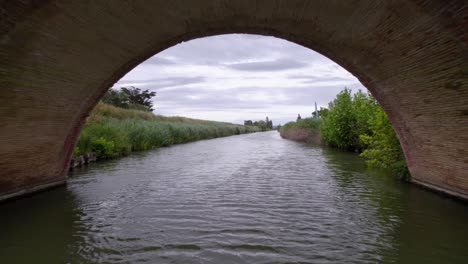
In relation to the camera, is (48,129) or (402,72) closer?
(402,72)

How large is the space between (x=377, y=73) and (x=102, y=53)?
5.17 meters

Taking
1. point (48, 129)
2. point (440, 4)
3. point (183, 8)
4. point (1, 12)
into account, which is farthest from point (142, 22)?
point (440, 4)

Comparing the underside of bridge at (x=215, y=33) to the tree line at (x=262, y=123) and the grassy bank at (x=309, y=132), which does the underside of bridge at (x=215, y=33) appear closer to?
the grassy bank at (x=309, y=132)

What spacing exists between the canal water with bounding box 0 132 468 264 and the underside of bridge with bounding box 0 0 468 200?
86cm

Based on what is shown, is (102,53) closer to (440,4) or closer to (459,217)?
(440,4)

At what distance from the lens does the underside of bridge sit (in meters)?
4.15

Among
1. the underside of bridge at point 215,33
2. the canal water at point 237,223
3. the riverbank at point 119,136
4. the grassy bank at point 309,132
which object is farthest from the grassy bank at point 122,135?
the grassy bank at point 309,132

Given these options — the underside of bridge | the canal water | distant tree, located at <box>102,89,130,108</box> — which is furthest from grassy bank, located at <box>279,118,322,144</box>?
distant tree, located at <box>102,89,130,108</box>

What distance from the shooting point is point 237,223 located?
4.45 metres

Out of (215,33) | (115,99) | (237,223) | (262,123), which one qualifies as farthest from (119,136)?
(262,123)

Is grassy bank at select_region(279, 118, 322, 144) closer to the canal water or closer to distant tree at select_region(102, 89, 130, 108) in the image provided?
the canal water

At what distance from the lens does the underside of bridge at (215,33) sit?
415cm

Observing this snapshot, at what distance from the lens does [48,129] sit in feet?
20.5

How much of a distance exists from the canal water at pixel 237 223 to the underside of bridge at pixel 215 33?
2.84 feet
